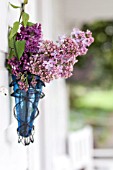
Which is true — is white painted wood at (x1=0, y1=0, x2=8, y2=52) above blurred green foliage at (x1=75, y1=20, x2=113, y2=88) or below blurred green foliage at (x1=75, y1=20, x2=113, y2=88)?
below

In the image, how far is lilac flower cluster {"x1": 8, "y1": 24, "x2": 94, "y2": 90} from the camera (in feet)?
5.24

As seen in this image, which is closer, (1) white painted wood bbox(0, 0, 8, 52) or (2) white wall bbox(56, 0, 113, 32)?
(1) white painted wood bbox(0, 0, 8, 52)

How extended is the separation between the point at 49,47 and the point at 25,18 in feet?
0.47

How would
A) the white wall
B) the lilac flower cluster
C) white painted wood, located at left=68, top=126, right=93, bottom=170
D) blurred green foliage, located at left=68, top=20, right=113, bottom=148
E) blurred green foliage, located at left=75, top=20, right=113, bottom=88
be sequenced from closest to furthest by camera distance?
the lilac flower cluster → the white wall → white painted wood, located at left=68, top=126, right=93, bottom=170 → blurred green foliage, located at left=75, top=20, right=113, bottom=88 → blurred green foliage, located at left=68, top=20, right=113, bottom=148

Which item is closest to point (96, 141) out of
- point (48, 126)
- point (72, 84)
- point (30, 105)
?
point (72, 84)

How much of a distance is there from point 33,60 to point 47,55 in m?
0.05

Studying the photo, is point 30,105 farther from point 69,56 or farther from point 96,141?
point 96,141

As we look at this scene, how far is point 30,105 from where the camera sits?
5.57 feet

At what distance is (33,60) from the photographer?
1.62 m

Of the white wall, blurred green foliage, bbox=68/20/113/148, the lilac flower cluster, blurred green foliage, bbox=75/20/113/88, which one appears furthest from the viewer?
blurred green foliage, bbox=68/20/113/148

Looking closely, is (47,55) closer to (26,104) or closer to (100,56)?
(26,104)

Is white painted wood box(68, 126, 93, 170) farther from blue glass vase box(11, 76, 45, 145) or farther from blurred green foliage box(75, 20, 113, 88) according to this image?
blue glass vase box(11, 76, 45, 145)

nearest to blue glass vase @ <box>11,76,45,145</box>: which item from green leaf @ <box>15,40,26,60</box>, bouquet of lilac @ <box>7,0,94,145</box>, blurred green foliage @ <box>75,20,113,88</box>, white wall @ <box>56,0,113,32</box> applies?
bouquet of lilac @ <box>7,0,94,145</box>

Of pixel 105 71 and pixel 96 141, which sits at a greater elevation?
pixel 105 71
